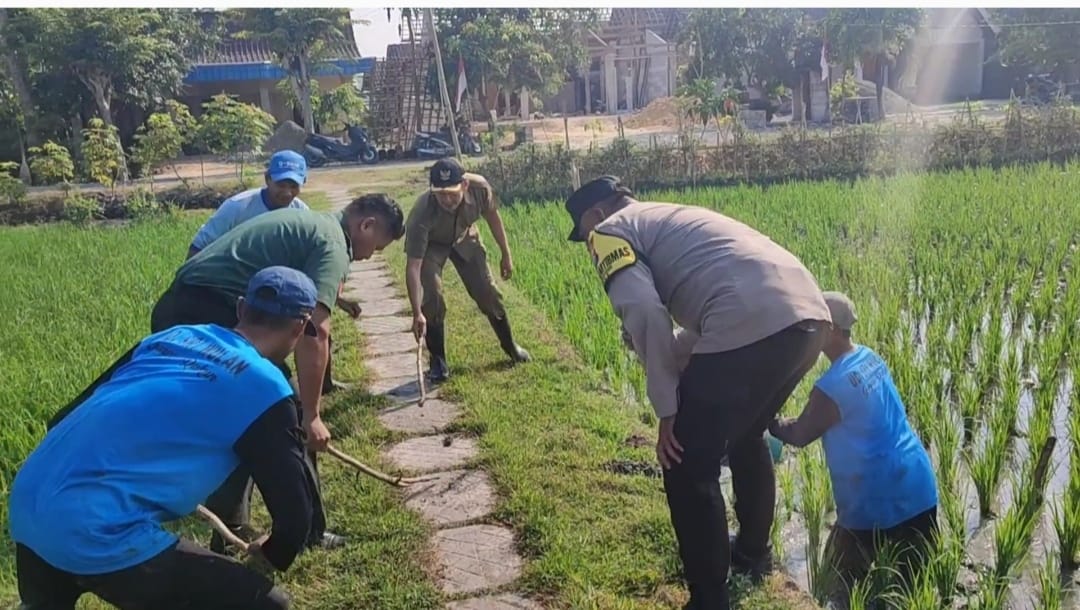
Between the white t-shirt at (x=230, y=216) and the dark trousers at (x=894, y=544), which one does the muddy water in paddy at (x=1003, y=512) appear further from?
the white t-shirt at (x=230, y=216)

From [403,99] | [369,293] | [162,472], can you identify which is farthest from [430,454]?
[403,99]

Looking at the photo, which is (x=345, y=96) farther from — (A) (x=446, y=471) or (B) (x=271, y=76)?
(A) (x=446, y=471)

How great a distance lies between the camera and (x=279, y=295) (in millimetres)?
2029

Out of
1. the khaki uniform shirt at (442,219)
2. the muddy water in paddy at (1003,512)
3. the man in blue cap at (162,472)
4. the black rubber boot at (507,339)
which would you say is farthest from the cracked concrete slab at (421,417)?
the man in blue cap at (162,472)

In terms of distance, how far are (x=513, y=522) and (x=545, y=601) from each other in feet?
1.74

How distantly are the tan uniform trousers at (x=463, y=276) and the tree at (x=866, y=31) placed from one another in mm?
21543

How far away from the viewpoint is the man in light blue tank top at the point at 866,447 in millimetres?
2705

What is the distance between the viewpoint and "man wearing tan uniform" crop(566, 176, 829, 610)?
239 centimetres

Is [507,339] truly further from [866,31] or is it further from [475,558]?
[866,31]

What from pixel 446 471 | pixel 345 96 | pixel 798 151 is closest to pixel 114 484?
pixel 446 471

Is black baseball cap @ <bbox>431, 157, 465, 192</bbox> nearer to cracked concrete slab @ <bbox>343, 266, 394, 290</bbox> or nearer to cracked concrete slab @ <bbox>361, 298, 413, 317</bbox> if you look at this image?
cracked concrete slab @ <bbox>361, 298, 413, 317</bbox>

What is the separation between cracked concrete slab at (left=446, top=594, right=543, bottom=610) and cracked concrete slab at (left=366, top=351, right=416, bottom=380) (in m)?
2.45

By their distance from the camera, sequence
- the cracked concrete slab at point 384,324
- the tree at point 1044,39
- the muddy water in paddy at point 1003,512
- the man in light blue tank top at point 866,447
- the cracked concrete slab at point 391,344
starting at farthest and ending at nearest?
the tree at point 1044,39 < the cracked concrete slab at point 384,324 < the cracked concrete slab at point 391,344 < the muddy water in paddy at point 1003,512 < the man in light blue tank top at point 866,447

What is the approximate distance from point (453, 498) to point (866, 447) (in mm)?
1617
